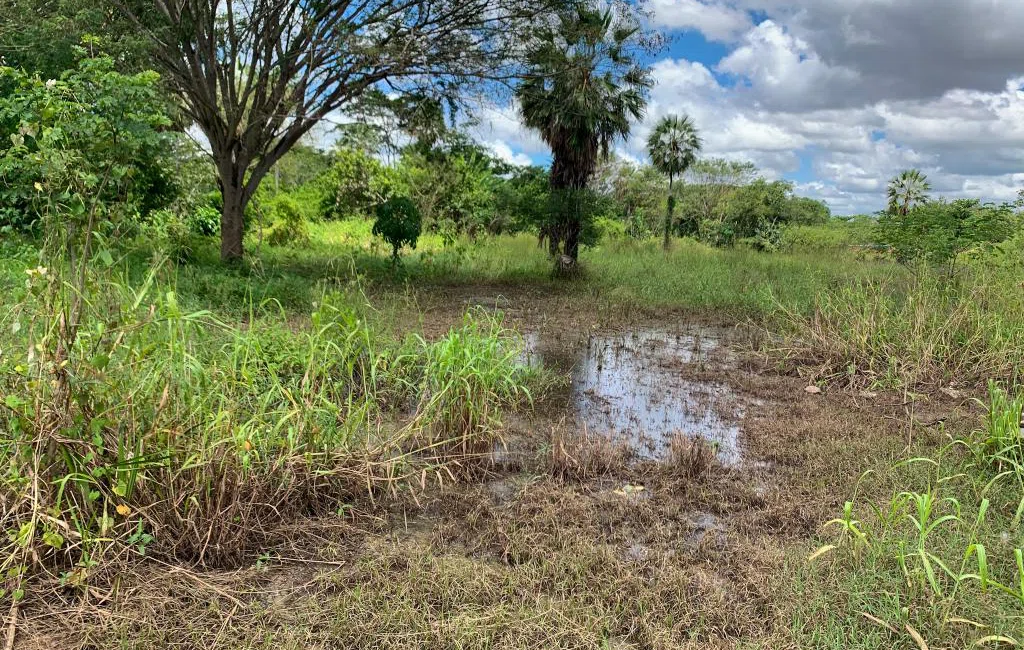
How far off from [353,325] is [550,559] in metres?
2.29

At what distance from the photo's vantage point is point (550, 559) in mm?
2549

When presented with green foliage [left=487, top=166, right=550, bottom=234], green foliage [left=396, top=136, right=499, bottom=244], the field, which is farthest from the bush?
the field

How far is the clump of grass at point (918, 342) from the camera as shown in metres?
5.59

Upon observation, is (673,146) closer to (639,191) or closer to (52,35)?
(639,191)

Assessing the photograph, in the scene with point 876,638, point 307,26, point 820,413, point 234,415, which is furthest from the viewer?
point 307,26

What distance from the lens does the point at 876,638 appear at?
6.86ft

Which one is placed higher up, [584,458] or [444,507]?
[584,458]

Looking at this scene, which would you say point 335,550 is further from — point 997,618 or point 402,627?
point 997,618

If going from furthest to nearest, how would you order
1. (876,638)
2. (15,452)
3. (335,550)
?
(335,550)
(15,452)
(876,638)

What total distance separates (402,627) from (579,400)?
323cm

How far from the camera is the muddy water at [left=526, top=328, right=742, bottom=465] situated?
175 inches

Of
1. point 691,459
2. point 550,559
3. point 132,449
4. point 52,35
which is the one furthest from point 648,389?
point 52,35

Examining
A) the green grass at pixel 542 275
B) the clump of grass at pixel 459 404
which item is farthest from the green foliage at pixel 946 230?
the clump of grass at pixel 459 404

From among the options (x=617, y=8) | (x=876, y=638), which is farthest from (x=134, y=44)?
(x=876, y=638)
